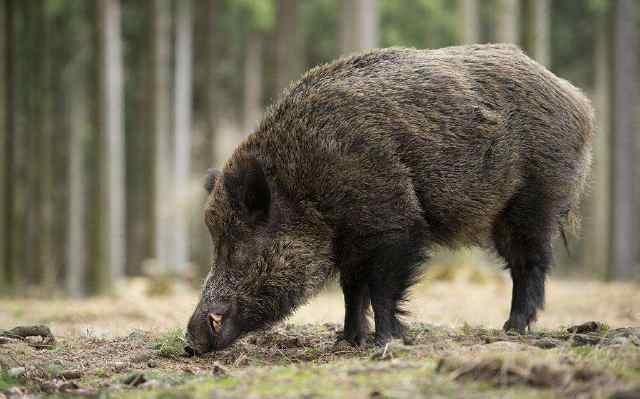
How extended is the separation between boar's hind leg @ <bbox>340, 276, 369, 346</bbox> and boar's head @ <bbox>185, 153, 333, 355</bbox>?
0.33 meters

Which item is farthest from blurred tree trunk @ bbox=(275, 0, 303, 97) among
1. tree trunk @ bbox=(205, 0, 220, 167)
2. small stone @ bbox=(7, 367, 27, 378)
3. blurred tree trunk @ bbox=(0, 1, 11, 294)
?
small stone @ bbox=(7, 367, 27, 378)

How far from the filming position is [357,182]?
17.6 feet

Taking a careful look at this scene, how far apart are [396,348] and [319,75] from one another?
2317mm

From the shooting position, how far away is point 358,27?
507 inches

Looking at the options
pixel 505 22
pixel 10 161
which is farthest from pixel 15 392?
pixel 505 22

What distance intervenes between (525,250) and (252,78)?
23.4m

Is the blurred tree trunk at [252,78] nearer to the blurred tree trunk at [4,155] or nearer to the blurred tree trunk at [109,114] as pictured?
the blurred tree trunk at [4,155]

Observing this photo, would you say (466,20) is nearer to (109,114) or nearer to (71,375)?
(109,114)

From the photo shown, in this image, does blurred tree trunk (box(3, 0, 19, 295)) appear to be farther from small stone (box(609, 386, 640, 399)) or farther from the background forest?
small stone (box(609, 386, 640, 399))

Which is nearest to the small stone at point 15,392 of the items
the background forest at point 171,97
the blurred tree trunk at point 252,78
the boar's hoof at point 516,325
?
the boar's hoof at point 516,325

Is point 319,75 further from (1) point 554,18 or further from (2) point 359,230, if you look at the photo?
(1) point 554,18

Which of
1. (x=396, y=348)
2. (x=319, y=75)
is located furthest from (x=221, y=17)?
(x=396, y=348)

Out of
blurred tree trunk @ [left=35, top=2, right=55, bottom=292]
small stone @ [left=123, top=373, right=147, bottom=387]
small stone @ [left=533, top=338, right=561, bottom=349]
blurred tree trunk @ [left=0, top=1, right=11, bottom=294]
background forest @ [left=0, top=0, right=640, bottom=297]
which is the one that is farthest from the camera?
blurred tree trunk @ [left=35, top=2, right=55, bottom=292]

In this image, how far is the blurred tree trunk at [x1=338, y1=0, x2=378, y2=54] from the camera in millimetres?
12820
